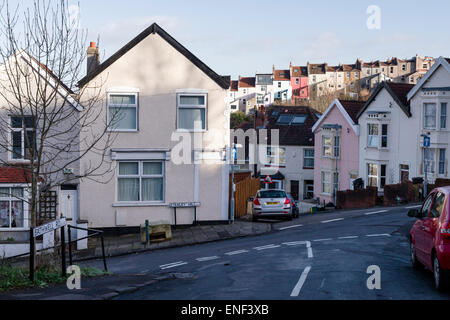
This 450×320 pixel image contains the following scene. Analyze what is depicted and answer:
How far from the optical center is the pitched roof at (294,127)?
5488 cm

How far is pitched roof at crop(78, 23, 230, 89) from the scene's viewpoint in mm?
23703

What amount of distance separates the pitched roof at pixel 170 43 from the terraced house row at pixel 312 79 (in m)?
102

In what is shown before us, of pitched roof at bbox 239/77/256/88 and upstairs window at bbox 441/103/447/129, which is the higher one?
pitched roof at bbox 239/77/256/88

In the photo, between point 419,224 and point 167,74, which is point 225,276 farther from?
point 167,74

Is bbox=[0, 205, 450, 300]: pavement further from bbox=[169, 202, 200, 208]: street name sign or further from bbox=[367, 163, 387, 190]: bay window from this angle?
bbox=[367, 163, 387, 190]: bay window

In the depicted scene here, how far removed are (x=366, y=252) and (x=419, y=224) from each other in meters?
3.88

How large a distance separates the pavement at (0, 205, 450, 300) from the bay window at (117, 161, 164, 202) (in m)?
4.18

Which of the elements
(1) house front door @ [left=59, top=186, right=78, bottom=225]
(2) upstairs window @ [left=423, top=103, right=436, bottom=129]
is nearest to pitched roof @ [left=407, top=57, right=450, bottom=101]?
(2) upstairs window @ [left=423, top=103, right=436, bottom=129]

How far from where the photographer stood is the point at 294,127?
57094mm

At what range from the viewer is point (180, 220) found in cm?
2469

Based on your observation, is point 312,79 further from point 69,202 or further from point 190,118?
point 69,202

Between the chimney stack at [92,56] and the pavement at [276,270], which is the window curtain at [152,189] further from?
the chimney stack at [92,56]

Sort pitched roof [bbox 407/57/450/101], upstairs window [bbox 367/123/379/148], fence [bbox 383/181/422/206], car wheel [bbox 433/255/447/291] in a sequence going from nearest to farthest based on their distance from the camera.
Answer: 1. car wheel [bbox 433/255/447/291]
2. fence [bbox 383/181/422/206]
3. pitched roof [bbox 407/57/450/101]
4. upstairs window [bbox 367/123/379/148]
